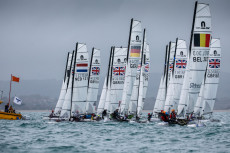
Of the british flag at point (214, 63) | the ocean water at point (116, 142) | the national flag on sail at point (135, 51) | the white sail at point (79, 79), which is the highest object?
the national flag on sail at point (135, 51)

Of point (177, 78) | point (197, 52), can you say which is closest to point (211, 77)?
point (177, 78)

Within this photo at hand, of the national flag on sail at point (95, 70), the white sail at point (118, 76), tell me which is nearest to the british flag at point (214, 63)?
the white sail at point (118, 76)

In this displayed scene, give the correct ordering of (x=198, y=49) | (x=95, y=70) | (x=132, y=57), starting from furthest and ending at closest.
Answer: (x=95, y=70) < (x=132, y=57) < (x=198, y=49)

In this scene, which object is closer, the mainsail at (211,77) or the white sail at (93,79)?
the mainsail at (211,77)

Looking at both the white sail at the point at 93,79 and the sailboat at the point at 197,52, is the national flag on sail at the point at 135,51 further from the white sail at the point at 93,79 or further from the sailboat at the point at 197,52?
the sailboat at the point at 197,52

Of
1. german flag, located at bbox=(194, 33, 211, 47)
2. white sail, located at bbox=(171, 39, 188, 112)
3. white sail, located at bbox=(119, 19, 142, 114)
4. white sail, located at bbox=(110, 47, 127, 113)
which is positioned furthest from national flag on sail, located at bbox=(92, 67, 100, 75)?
german flag, located at bbox=(194, 33, 211, 47)

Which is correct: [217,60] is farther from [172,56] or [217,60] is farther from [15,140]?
[15,140]

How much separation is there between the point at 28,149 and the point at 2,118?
1073 inches

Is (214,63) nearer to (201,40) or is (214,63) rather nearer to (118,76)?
(118,76)

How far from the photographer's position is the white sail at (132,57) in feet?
160

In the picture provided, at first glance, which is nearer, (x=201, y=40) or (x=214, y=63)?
(x=201, y=40)

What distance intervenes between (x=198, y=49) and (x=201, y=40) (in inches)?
34.2

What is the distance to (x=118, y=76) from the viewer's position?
51.8 metres

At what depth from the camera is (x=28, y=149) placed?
78.3 ft
